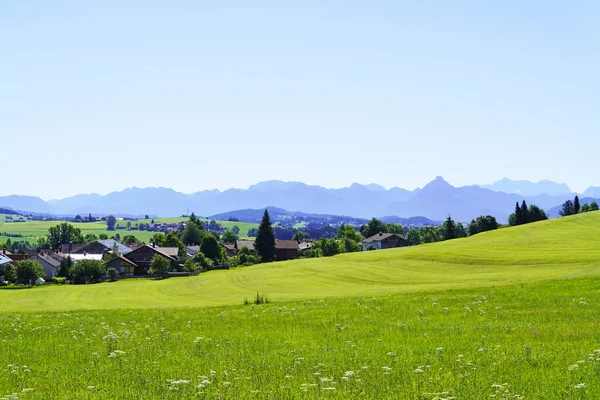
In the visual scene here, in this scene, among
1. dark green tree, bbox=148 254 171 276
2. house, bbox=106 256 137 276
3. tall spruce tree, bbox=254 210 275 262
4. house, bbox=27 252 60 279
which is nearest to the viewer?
dark green tree, bbox=148 254 171 276

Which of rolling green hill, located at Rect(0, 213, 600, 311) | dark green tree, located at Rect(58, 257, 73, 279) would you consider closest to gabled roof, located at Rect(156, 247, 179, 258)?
dark green tree, located at Rect(58, 257, 73, 279)

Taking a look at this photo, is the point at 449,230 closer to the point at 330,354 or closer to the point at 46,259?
the point at 46,259

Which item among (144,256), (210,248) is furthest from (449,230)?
(144,256)

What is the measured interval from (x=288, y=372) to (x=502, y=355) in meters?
6.18

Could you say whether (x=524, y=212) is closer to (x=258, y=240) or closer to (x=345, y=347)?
(x=258, y=240)

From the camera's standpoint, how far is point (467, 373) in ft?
45.9

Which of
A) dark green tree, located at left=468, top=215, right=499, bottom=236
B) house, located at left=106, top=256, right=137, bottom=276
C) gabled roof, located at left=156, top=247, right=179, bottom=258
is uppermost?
dark green tree, located at left=468, top=215, right=499, bottom=236

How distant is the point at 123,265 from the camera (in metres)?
152

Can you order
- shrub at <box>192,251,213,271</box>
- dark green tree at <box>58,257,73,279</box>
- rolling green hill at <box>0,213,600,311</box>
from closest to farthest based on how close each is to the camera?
rolling green hill at <box>0,213,600,311</box>
dark green tree at <box>58,257,73,279</box>
shrub at <box>192,251,213,271</box>

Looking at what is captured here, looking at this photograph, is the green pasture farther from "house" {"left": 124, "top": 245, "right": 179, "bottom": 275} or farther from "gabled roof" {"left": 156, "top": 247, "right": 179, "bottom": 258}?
"gabled roof" {"left": 156, "top": 247, "right": 179, "bottom": 258}

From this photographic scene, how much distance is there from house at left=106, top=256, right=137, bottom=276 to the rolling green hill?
78.8m

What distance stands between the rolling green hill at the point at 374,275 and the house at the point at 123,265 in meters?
78.8

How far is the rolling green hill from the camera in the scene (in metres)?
50.6

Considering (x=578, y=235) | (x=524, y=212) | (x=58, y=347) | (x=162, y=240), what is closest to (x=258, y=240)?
(x=162, y=240)
